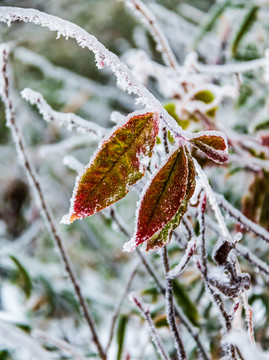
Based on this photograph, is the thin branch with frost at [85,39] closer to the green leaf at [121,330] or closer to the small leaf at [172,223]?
the small leaf at [172,223]

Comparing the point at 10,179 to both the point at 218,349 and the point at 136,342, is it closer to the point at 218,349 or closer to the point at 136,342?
the point at 136,342

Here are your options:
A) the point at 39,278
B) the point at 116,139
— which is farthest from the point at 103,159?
the point at 39,278

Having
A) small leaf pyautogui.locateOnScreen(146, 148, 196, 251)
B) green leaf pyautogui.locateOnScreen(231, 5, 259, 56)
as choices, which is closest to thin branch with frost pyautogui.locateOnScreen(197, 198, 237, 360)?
small leaf pyautogui.locateOnScreen(146, 148, 196, 251)

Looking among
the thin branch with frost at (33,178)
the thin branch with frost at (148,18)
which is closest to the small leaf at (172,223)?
the thin branch with frost at (33,178)

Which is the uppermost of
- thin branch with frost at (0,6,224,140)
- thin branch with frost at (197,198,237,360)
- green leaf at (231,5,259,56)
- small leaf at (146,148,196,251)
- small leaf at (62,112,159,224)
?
green leaf at (231,5,259,56)

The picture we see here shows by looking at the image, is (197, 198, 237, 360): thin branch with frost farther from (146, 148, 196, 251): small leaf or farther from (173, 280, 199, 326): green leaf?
(173, 280, 199, 326): green leaf

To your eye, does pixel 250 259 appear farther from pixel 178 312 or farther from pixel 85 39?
pixel 85 39
